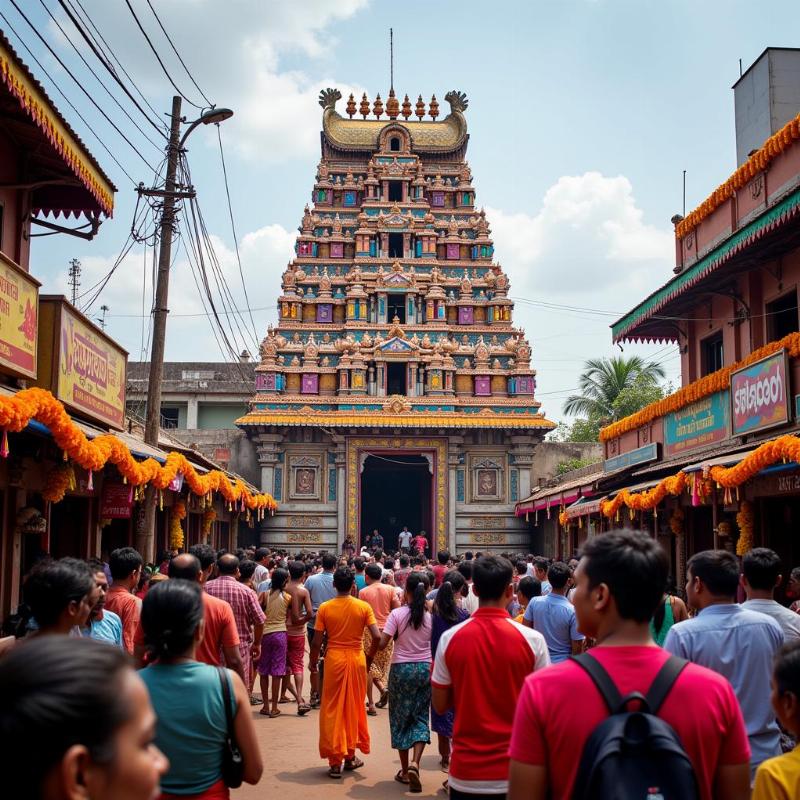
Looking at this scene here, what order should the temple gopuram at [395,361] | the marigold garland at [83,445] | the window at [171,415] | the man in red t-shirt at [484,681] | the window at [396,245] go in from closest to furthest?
1. the man in red t-shirt at [484,681]
2. the marigold garland at [83,445]
3. the temple gopuram at [395,361]
4. the window at [396,245]
5. the window at [171,415]

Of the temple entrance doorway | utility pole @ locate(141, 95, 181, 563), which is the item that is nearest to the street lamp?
utility pole @ locate(141, 95, 181, 563)

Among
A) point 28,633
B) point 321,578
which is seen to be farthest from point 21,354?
point 28,633

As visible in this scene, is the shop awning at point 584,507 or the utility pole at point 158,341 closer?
the utility pole at point 158,341

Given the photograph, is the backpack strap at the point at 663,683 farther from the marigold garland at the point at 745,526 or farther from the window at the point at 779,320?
the window at the point at 779,320

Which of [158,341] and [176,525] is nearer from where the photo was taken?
[158,341]

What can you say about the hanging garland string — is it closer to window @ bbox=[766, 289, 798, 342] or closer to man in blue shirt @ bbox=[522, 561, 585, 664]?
window @ bbox=[766, 289, 798, 342]

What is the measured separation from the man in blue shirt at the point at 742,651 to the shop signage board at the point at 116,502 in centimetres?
1069

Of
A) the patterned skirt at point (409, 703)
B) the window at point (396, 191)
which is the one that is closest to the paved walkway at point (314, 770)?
the patterned skirt at point (409, 703)

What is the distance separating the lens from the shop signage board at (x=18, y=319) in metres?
9.74

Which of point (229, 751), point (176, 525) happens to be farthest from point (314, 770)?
A: point (176, 525)

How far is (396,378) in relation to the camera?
34750mm

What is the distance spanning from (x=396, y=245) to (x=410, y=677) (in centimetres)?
3058

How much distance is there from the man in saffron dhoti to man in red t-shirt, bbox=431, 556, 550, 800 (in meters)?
3.68

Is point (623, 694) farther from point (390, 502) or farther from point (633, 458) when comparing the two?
point (390, 502)
